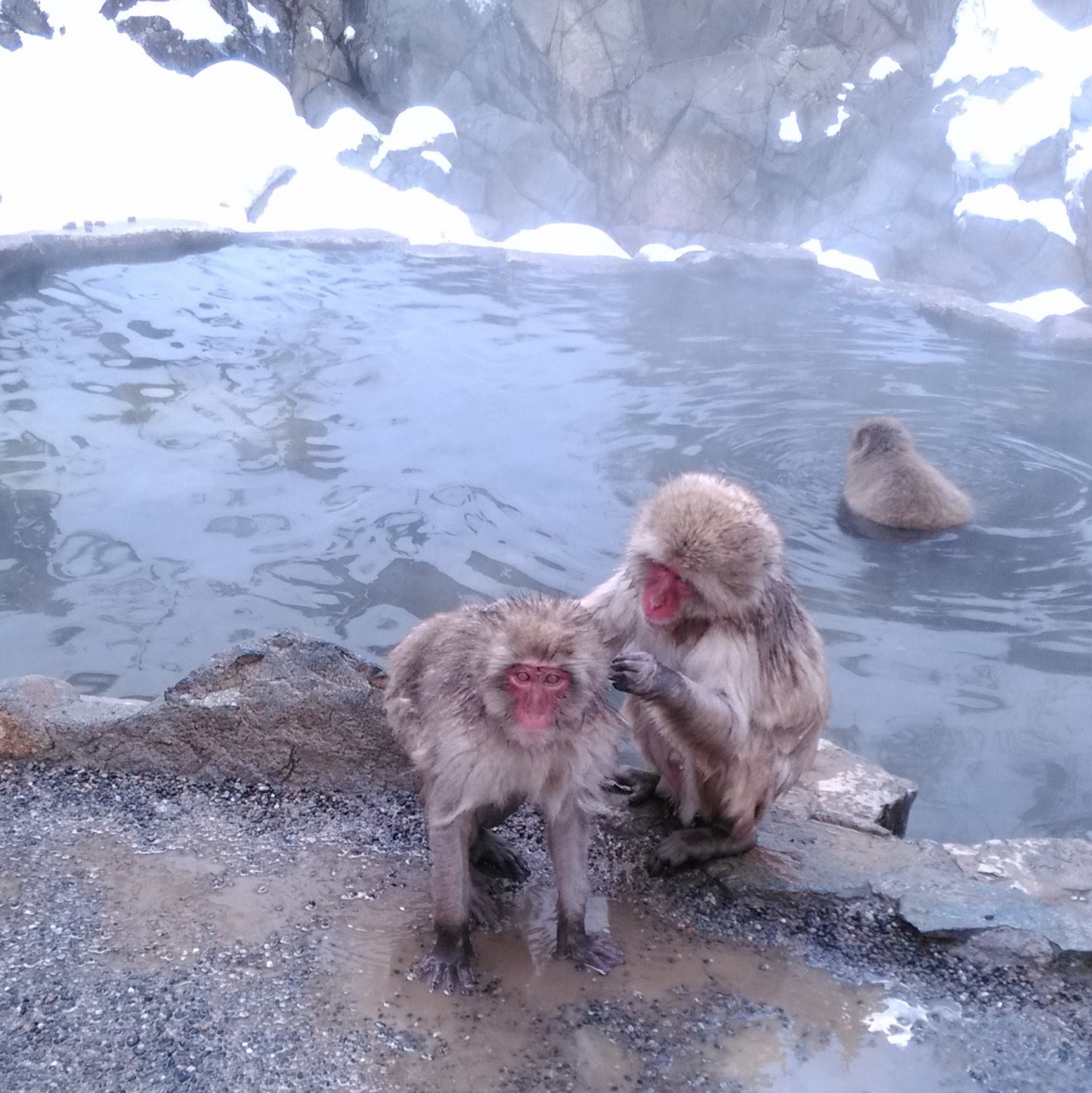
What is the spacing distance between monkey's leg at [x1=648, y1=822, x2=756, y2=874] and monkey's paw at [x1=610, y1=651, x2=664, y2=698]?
556mm

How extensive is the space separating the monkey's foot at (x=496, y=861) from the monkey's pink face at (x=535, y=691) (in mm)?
623

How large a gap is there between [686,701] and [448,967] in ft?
2.46

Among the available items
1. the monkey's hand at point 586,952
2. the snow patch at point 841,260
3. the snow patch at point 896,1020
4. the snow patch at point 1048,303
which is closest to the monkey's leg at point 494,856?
the monkey's hand at point 586,952

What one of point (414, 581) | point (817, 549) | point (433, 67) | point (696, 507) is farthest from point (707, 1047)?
point (433, 67)

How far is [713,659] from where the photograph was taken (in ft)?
8.43

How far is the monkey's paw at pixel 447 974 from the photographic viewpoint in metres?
2.29

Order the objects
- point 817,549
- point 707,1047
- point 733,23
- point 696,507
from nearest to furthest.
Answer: point 707,1047, point 696,507, point 817,549, point 733,23

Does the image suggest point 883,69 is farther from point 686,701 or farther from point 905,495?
point 686,701

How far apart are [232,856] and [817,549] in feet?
12.3

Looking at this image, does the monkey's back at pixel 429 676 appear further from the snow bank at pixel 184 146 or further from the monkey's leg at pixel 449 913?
the snow bank at pixel 184 146

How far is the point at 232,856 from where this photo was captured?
2.68m

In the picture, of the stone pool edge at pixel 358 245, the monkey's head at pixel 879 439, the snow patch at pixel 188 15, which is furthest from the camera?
the snow patch at pixel 188 15

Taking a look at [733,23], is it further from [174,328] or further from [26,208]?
[174,328]

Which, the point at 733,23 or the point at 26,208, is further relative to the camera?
the point at 733,23
